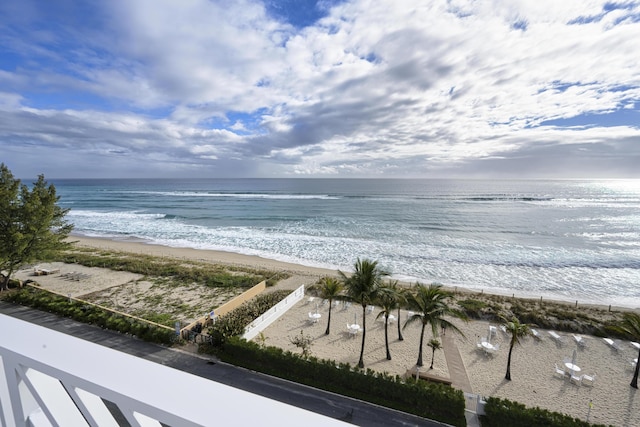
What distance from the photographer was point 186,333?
1508 cm

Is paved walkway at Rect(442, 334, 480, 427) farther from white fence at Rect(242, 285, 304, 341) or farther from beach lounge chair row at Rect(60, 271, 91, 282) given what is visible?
beach lounge chair row at Rect(60, 271, 91, 282)

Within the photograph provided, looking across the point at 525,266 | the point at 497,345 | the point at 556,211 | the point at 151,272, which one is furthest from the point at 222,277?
the point at 556,211

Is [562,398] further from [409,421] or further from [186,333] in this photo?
[186,333]

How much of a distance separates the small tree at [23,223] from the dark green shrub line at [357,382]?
16.0 m

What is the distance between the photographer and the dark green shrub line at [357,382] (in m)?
11.0

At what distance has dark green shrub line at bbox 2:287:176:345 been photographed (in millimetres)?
14773

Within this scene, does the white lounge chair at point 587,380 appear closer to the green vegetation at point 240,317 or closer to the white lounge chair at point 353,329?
the white lounge chair at point 353,329

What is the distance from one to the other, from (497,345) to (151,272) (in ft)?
88.5

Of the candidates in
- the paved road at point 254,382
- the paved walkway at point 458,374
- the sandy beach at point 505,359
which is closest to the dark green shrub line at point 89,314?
the paved road at point 254,382

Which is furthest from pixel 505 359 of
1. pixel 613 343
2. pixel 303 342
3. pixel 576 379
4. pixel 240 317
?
pixel 240 317

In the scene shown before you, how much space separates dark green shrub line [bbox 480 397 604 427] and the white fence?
10921 millimetres

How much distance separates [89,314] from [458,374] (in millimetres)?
19824

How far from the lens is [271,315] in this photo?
58.8ft

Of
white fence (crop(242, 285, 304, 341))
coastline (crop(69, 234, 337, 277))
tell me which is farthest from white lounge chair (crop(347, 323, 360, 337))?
coastline (crop(69, 234, 337, 277))
